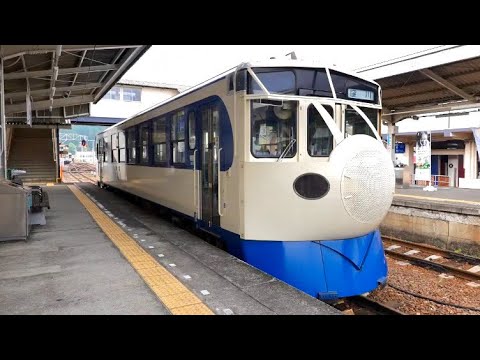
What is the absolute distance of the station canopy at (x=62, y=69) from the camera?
8.97 m

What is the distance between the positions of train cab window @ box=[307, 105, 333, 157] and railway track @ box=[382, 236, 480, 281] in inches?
181

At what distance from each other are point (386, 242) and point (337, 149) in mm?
7047

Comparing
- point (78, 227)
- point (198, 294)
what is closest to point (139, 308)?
point (198, 294)

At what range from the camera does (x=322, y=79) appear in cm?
505

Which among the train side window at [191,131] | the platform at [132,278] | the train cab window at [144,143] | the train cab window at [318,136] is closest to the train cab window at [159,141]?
the train cab window at [144,143]

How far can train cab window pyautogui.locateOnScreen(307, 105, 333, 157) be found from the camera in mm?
4930

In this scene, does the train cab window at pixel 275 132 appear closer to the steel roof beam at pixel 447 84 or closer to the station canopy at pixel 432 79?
the station canopy at pixel 432 79

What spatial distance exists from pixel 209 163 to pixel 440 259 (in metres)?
6.06

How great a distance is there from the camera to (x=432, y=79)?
38.1 feet

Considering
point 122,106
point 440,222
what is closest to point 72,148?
point 122,106

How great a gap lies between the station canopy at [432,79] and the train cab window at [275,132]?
6826 millimetres

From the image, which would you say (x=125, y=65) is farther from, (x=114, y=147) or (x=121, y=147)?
A: (x=114, y=147)

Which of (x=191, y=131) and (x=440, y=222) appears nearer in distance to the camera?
(x=191, y=131)
